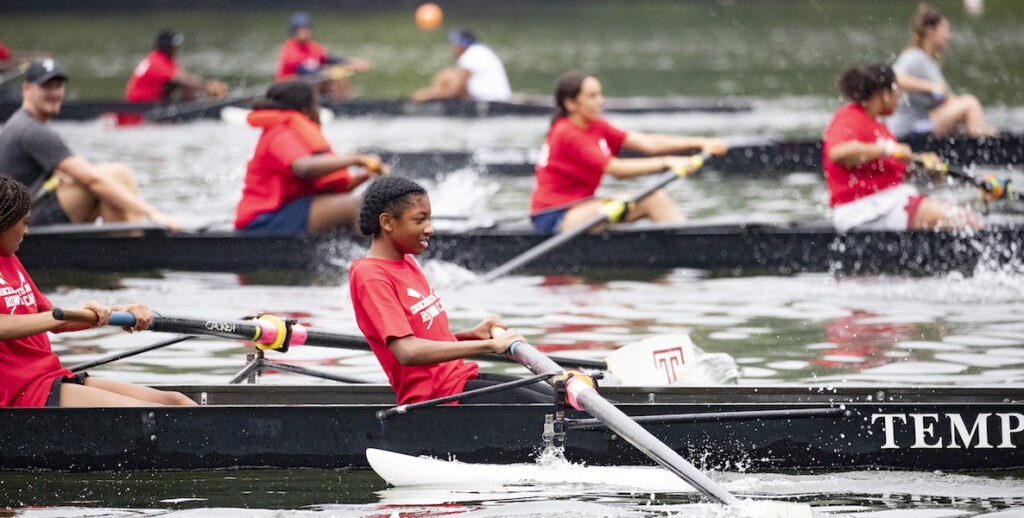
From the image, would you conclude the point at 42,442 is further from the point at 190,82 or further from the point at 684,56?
the point at 684,56

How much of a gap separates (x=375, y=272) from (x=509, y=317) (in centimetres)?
437

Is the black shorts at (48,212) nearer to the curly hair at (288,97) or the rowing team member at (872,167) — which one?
the curly hair at (288,97)

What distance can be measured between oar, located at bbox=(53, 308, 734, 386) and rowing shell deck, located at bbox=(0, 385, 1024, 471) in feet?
1.16

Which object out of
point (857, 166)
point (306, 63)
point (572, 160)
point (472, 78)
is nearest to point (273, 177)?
point (572, 160)

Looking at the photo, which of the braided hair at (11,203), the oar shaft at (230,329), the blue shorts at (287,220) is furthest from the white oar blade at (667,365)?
the blue shorts at (287,220)

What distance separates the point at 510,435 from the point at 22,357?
2.24 meters

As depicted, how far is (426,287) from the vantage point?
702 cm

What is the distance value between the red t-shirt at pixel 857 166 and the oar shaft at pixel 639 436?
567cm

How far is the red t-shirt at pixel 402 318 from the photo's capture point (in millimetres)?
6703

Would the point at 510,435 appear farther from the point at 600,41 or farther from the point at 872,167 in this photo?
the point at 600,41

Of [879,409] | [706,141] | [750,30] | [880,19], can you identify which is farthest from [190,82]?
[880,19]

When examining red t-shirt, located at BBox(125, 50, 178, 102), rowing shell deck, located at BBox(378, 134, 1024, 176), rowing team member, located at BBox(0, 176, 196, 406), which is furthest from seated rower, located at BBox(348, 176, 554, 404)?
red t-shirt, located at BBox(125, 50, 178, 102)

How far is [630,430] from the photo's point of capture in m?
6.46

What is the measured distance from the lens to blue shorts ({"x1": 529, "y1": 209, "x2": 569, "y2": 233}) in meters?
12.7
